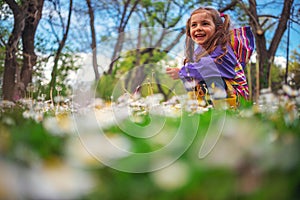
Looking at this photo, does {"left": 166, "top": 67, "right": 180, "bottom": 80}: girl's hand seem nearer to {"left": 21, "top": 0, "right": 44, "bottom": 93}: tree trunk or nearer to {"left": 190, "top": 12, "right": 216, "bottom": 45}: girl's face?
{"left": 190, "top": 12, "right": 216, "bottom": 45}: girl's face

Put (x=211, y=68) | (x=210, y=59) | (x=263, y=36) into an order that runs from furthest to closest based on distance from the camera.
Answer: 1. (x=263, y=36)
2. (x=210, y=59)
3. (x=211, y=68)

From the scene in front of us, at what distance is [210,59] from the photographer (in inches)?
102

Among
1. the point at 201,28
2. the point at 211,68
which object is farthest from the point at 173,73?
the point at 201,28

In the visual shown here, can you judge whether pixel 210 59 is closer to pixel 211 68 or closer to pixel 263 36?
pixel 211 68

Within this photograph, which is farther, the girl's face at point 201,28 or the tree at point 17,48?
the tree at point 17,48

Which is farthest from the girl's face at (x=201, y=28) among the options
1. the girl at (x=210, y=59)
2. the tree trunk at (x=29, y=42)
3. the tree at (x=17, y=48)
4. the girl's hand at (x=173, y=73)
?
the tree trunk at (x=29, y=42)

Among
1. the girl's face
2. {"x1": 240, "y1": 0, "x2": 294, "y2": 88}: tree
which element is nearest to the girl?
the girl's face

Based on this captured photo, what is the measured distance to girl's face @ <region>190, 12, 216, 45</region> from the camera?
2898mm

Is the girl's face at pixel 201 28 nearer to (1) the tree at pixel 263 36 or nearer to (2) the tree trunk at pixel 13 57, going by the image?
(2) the tree trunk at pixel 13 57

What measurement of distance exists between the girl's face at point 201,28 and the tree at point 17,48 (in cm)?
235

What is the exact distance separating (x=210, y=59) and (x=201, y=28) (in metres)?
0.39

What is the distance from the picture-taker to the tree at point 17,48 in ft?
15.4

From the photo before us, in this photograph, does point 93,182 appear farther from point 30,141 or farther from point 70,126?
point 70,126

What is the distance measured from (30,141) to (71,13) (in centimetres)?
635
